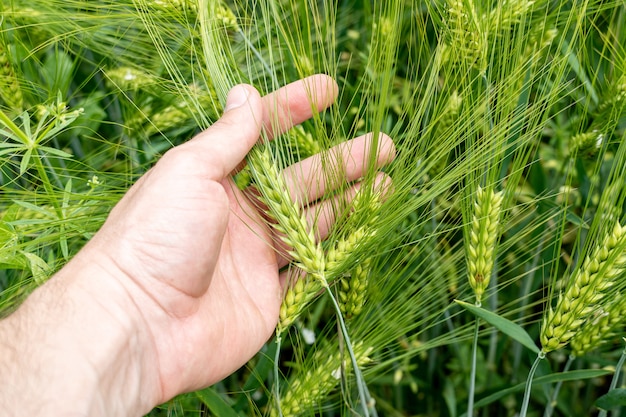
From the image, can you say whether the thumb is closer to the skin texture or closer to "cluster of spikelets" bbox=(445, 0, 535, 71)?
the skin texture

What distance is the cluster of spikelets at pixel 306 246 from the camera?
937mm

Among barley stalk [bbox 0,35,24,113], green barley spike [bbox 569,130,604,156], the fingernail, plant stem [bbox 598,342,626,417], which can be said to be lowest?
→ plant stem [bbox 598,342,626,417]

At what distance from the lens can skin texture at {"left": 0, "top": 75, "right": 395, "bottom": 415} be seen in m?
0.91

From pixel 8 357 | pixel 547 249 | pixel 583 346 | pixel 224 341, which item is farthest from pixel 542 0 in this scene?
pixel 8 357

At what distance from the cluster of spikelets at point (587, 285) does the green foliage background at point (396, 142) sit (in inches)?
1.0

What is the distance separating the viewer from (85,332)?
0.94 m

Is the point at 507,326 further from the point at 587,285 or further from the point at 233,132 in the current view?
the point at 233,132

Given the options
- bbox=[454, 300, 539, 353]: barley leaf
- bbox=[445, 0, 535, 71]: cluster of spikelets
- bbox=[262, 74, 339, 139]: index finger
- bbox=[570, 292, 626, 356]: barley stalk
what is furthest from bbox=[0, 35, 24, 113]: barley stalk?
bbox=[570, 292, 626, 356]: barley stalk

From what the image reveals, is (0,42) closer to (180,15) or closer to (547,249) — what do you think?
(180,15)

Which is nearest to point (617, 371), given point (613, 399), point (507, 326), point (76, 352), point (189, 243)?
point (613, 399)

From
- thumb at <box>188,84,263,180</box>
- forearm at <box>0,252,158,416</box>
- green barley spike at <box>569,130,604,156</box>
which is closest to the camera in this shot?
forearm at <box>0,252,158,416</box>

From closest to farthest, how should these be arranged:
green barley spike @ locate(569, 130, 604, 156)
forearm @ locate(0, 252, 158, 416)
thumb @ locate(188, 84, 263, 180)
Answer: forearm @ locate(0, 252, 158, 416) < thumb @ locate(188, 84, 263, 180) < green barley spike @ locate(569, 130, 604, 156)

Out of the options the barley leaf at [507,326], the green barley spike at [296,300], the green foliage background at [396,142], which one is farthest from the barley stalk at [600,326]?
the green barley spike at [296,300]

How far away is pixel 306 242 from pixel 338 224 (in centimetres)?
10
